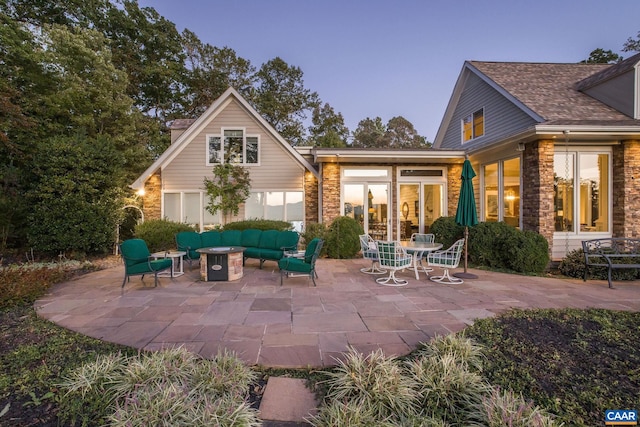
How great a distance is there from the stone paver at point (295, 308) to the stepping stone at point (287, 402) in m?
0.30

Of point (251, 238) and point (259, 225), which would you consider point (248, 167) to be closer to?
point (259, 225)

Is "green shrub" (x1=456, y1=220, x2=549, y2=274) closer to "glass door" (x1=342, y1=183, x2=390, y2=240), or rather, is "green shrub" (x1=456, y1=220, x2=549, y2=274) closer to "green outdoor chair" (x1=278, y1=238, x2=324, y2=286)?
"glass door" (x1=342, y1=183, x2=390, y2=240)

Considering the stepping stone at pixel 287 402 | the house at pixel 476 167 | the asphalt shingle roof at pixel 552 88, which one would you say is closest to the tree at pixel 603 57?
the asphalt shingle roof at pixel 552 88

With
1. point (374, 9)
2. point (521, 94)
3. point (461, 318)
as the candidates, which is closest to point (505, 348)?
point (461, 318)

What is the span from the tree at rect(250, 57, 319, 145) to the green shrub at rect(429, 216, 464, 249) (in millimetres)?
17182

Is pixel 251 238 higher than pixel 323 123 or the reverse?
the reverse

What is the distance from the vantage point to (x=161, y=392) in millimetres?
2158

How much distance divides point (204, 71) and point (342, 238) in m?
19.7

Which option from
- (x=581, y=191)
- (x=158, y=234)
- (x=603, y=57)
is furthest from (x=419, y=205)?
(x=603, y=57)

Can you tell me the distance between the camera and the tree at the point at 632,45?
18.5 meters

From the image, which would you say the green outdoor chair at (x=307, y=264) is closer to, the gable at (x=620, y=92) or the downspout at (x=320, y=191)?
the downspout at (x=320, y=191)

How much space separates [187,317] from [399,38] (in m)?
14.9

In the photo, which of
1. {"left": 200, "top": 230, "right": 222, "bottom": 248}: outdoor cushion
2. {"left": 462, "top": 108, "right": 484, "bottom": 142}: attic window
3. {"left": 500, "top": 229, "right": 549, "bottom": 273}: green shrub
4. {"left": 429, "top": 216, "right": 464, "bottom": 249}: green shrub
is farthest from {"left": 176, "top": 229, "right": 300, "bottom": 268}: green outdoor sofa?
{"left": 462, "top": 108, "right": 484, "bottom": 142}: attic window

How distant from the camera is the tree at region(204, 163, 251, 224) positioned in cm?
1127
